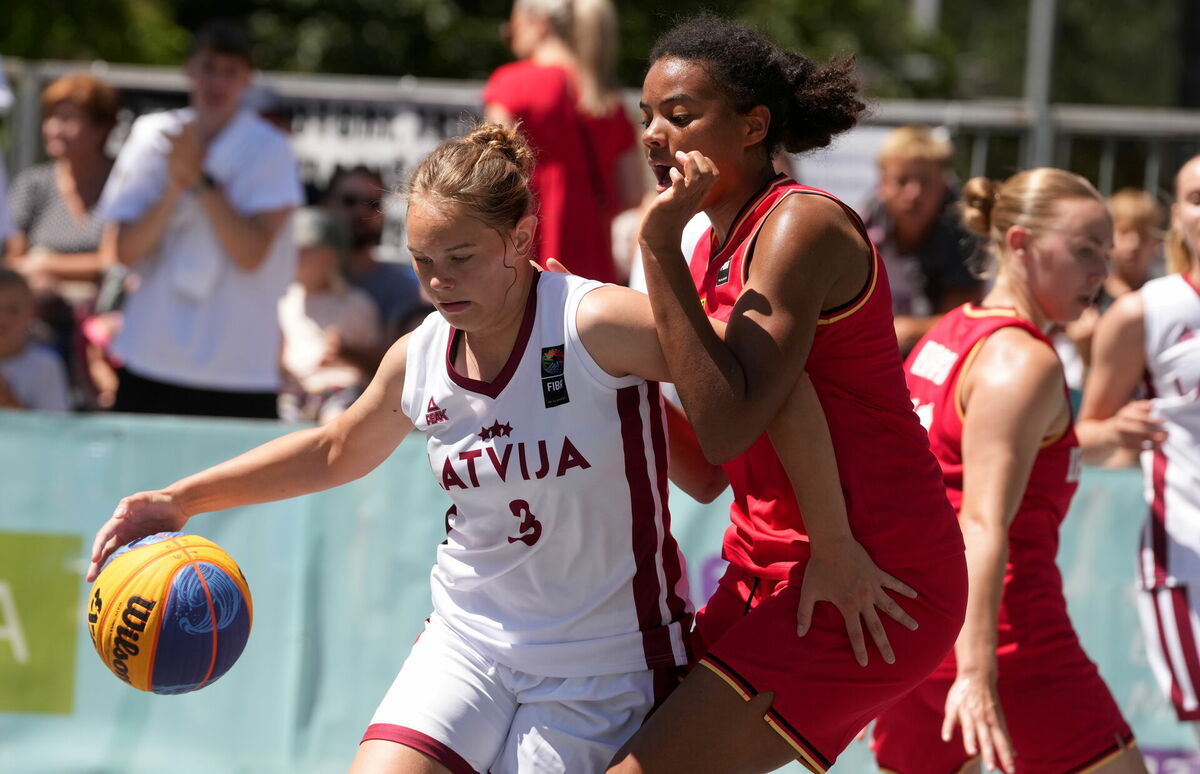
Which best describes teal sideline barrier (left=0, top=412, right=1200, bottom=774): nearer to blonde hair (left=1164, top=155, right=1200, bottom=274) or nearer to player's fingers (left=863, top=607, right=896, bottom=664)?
blonde hair (left=1164, top=155, right=1200, bottom=274)

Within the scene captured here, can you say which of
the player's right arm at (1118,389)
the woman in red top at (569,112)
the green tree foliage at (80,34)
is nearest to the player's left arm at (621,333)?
the player's right arm at (1118,389)

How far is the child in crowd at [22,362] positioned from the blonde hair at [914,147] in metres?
3.77

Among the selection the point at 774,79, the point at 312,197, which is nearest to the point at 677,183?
the point at 774,79

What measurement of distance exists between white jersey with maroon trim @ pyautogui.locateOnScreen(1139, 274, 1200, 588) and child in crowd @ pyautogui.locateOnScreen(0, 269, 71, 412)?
15.2 ft

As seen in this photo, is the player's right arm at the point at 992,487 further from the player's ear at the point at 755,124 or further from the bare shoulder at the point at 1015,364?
the player's ear at the point at 755,124

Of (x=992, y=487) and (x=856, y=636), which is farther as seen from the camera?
(x=992, y=487)

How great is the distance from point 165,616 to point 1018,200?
235 cm

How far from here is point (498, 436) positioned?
3.02 metres

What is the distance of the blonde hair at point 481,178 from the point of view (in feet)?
9.78

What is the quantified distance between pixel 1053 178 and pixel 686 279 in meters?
1.59

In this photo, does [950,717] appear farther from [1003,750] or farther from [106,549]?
[106,549]

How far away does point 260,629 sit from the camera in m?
5.42

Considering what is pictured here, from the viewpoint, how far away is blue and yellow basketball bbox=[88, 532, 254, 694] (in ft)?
10.4

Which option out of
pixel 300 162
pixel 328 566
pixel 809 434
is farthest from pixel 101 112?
pixel 809 434
